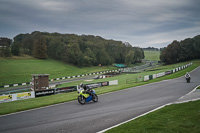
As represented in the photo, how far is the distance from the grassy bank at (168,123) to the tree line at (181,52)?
282 ft

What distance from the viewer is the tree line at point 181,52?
8931cm

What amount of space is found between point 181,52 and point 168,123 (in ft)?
307

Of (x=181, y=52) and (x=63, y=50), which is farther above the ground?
(x=63, y=50)

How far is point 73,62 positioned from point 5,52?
2969 centimetres

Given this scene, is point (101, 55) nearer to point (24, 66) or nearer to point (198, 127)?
point (24, 66)

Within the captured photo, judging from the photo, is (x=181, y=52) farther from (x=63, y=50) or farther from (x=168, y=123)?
(x=168, y=123)

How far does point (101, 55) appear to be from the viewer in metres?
94.3

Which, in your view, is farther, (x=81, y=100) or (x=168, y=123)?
(x=81, y=100)

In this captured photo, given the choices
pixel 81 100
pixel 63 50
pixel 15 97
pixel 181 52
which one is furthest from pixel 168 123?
pixel 181 52

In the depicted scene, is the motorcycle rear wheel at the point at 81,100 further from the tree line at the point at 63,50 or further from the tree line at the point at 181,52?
the tree line at the point at 181,52

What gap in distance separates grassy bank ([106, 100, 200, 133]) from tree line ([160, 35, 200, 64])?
86036 millimetres

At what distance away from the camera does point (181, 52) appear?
9100 cm

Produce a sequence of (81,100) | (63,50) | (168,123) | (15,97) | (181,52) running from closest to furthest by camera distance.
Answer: (168,123) < (81,100) < (15,97) < (63,50) < (181,52)

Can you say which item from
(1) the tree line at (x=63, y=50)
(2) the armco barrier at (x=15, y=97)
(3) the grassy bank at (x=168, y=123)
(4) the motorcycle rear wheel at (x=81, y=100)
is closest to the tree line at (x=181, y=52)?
(1) the tree line at (x=63, y=50)
